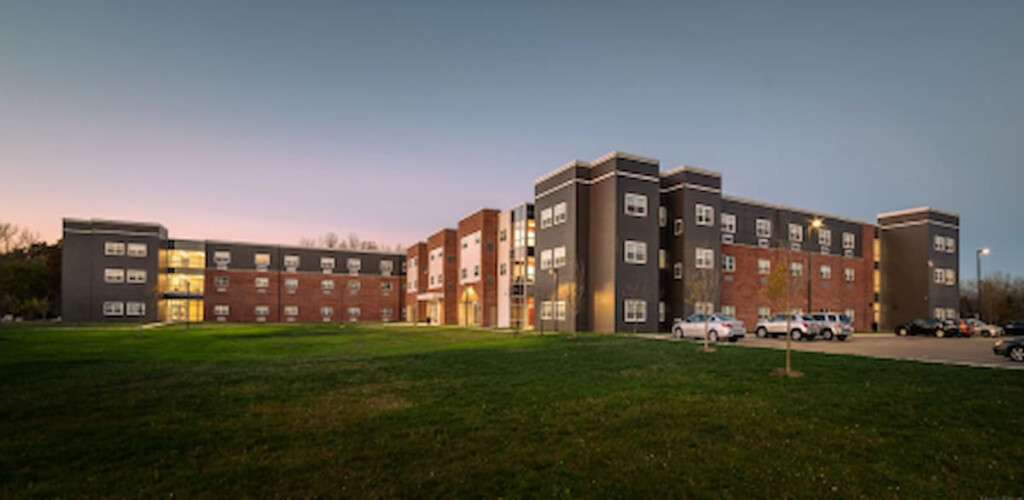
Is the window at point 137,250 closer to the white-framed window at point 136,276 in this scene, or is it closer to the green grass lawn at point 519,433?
the white-framed window at point 136,276

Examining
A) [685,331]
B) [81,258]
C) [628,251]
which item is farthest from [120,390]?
[81,258]

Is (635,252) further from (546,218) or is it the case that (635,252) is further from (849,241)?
(849,241)

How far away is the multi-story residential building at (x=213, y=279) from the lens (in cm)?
6612

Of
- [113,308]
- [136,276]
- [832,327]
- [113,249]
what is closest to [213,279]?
[136,276]

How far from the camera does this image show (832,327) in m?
33.7

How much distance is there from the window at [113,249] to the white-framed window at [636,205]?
66252 millimetres

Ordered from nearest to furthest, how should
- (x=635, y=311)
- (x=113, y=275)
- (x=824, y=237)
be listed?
(x=635, y=311)
(x=824, y=237)
(x=113, y=275)

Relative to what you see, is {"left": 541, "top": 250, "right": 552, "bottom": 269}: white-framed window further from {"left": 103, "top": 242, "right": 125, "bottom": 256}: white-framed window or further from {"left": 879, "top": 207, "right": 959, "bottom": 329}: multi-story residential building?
{"left": 103, "top": 242, "right": 125, "bottom": 256}: white-framed window

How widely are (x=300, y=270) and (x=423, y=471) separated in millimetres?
81205

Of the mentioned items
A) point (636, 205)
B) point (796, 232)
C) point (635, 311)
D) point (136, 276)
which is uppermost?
point (636, 205)

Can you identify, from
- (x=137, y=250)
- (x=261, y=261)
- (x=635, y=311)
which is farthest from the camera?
(x=261, y=261)

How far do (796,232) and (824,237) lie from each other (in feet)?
16.0

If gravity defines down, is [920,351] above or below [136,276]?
below

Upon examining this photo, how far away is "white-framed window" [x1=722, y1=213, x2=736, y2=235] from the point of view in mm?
49312
